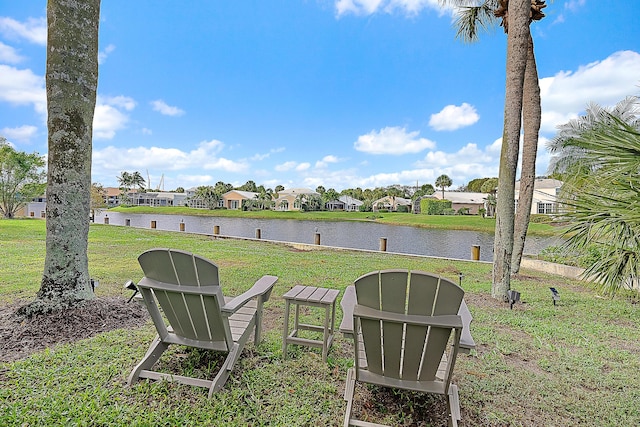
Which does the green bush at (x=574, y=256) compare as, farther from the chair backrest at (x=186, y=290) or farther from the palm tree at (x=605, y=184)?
the chair backrest at (x=186, y=290)

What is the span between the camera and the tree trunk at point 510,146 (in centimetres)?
465

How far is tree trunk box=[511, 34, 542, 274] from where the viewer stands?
6.36 metres

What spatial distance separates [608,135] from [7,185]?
27.3 metres

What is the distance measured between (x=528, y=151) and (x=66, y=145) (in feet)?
24.7

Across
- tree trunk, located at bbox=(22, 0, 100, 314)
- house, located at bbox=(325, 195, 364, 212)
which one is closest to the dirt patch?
tree trunk, located at bbox=(22, 0, 100, 314)

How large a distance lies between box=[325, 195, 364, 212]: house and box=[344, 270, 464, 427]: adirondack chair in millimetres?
52161

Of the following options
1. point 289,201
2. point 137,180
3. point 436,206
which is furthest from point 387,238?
point 137,180

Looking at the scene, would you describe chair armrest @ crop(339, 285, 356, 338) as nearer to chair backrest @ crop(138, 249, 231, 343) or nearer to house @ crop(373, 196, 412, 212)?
chair backrest @ crop(138, 249, 231, 343)

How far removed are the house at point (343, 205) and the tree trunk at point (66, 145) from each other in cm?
5100

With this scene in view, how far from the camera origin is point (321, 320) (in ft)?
11.7

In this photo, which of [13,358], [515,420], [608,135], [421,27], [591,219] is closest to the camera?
[515,420]

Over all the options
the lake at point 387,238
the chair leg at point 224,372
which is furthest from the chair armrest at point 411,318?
the lake at point 387,238

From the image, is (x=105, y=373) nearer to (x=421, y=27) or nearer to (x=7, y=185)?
(x=421, y=27)

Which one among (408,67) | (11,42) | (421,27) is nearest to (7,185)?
(11,42)
